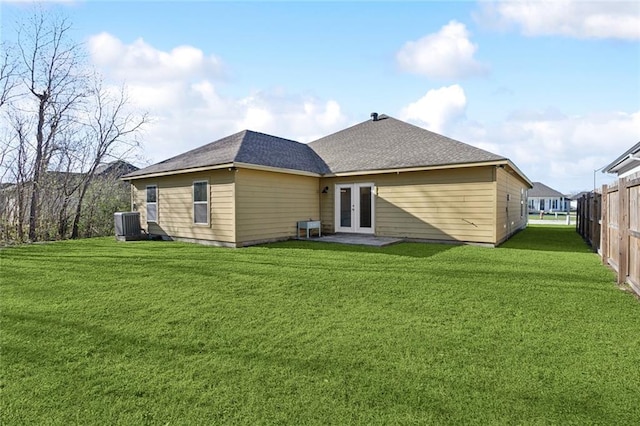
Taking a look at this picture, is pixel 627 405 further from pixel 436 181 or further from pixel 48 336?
pixel 436 181

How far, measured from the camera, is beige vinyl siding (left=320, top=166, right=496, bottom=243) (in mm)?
9453

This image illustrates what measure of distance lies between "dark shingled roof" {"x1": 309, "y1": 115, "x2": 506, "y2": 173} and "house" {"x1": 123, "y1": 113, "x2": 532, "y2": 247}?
0.14ft

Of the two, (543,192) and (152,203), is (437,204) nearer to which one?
(152,203)

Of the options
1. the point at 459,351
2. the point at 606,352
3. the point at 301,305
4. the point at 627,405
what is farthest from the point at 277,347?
the point at 606,352

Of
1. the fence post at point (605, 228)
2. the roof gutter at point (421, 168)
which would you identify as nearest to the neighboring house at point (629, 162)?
the roof gutter at point (421, 168)

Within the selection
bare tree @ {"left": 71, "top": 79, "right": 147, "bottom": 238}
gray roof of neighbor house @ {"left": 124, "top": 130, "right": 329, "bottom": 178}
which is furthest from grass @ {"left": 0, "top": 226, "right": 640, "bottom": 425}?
bare tree @ {"left": 71, "top": 79, "right": 147, "bottom": 238}

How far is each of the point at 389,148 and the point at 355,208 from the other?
245 cm

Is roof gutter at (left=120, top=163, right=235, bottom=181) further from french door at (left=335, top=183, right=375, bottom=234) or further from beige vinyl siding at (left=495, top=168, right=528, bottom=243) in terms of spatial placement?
beige vinyl siding at (left=495, top=168, right=528, bottom=243)

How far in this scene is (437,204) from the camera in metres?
10.1

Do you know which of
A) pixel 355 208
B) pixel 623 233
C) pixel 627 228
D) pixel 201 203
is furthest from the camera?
pixel 355 208

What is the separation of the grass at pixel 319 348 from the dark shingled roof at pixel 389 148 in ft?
15.7

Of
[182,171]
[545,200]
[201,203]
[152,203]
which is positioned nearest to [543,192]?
[545,200]

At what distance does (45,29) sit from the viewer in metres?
13.8

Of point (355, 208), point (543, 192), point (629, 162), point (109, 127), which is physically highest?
point (109, 127)
